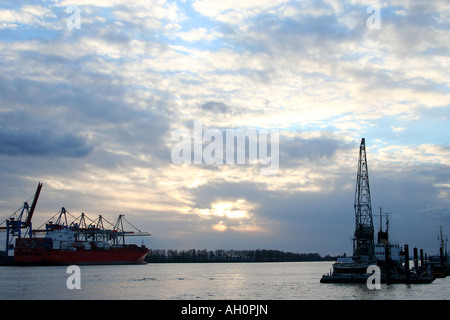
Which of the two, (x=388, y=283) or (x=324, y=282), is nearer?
(x=388, y=283)

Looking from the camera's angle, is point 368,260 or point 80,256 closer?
point 368,260

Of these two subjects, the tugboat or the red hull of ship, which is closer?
the tugboat

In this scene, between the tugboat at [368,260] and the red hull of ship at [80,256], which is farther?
the red hull of ship at [80,256]

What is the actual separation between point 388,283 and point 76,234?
12434 cm
